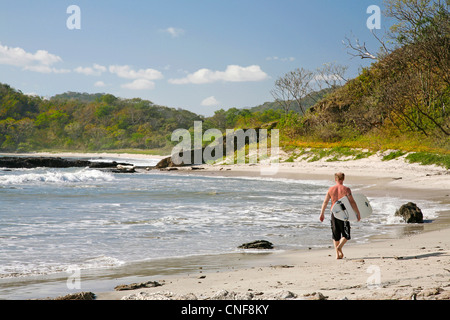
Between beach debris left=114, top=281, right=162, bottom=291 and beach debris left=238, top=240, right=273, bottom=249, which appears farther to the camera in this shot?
beach debris left=238, top=240, right=273, bottom=249

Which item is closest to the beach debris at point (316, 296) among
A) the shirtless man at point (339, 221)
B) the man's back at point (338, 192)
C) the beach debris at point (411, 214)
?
the shirtless man at point (339, 221)

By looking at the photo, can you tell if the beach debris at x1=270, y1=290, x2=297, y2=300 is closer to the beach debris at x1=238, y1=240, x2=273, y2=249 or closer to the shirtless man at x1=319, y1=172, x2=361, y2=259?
the shirtless man at x1=319, y1=172, x2=361, y2=259

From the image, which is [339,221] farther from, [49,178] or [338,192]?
[49,178]

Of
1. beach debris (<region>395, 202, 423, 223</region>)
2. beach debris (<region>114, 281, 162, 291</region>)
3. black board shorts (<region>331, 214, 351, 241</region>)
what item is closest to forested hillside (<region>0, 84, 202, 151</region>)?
beach debris (<region>395, 202, 423, 223</region>)

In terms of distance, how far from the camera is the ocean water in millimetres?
7871

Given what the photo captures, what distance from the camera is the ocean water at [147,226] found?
25.8 feet

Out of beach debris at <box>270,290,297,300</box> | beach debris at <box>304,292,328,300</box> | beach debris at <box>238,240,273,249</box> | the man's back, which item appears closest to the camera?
beach debris at <box>304,292,328,300</box>

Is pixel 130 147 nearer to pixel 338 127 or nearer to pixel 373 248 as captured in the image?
pixel 338 127

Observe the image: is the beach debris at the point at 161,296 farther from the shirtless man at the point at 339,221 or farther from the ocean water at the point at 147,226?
the shirtless man at the point at 339,221

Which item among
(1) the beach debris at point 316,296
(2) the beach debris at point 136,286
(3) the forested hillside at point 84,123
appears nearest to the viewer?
(1) the beach debris at point 316,296

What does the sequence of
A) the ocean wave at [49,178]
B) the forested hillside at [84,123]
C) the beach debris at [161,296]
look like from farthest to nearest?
the forested hillside at [84,123] < the ocean wave at [49,178] < the beach debris at [161,296]

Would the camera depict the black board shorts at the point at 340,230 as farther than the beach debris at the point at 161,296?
Yes

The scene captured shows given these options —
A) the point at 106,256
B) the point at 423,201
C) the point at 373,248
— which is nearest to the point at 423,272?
the point at 373,248

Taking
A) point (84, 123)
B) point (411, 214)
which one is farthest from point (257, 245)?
point (84, 123)
